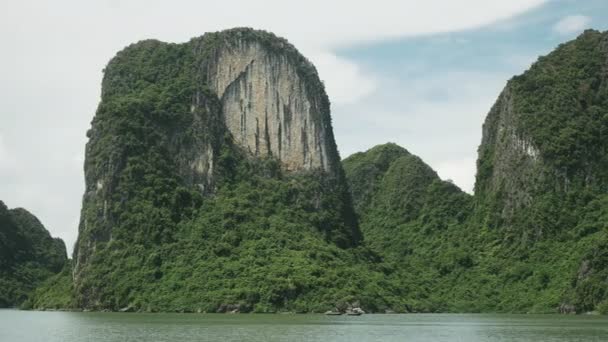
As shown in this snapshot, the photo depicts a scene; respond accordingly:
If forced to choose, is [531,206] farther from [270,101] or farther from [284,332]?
[284,332]

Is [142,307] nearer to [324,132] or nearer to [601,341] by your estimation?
[324,132]

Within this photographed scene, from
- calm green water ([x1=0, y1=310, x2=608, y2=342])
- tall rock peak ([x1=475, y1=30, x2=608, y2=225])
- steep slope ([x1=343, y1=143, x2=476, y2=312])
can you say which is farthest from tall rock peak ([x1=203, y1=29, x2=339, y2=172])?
calm green water ([x1=0, y1=310, x2=608, y2=342])

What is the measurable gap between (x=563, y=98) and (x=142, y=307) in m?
50.8

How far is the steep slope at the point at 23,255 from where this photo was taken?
119 metres

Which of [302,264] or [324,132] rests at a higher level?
[324,132]

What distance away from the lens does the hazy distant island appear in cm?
8044

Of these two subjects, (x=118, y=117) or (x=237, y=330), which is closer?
(x=237, y=330)

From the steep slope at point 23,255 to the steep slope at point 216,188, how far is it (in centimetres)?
3288

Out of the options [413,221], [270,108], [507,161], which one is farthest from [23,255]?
[507,161]

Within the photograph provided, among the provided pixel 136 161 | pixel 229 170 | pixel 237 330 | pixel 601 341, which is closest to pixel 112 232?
pixel 136 161

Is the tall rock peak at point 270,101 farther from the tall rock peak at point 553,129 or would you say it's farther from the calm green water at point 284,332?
the calm green water at point 284,332

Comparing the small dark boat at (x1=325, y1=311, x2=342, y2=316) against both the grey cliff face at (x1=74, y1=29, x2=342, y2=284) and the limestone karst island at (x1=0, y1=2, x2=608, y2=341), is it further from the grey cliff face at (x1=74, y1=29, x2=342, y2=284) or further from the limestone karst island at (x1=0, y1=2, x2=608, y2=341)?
the grey cliff face at (x1=74, y1=29, x2=342, y2=284)

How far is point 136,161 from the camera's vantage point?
297ft

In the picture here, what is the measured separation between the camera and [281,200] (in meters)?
93.7
